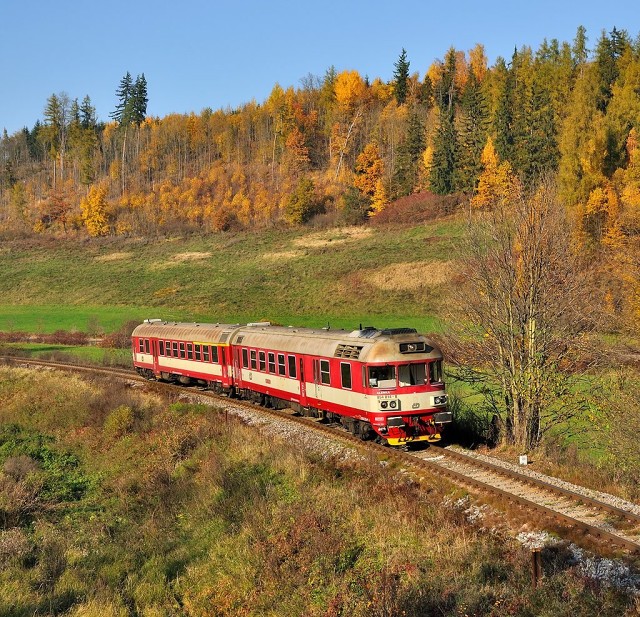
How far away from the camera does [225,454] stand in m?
20.1

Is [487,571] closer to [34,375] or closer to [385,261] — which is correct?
[34,375]

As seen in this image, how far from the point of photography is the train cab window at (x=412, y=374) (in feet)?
59.0

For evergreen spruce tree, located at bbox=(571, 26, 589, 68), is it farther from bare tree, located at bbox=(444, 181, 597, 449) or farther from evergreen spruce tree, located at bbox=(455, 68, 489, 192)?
bare tree, located at bbox=(444, 181, 597, 449)

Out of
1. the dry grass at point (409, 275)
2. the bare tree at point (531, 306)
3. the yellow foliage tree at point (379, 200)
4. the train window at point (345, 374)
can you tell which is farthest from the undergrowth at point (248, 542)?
the yellow foliage tree at point (379, 200)

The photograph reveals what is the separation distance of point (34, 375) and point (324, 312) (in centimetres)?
2794

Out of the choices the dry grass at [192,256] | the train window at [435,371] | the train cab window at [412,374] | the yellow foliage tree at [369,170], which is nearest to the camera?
the train cab window at [412,374]

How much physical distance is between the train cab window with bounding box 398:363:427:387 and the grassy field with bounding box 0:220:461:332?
92.6 feet

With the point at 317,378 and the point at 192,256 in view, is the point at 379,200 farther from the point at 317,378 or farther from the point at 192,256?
the point at 317,378

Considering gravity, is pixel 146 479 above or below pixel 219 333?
below

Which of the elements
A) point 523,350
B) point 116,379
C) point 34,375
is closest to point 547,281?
point 523,350

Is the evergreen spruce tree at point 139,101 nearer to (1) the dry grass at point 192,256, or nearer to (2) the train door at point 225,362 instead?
(1) the dry grass at point 192,256

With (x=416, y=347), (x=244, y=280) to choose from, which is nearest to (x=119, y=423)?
(x=416, y=347)

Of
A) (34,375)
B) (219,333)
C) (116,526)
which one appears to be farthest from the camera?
(34,375)

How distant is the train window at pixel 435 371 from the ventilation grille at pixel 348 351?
2.05 m
